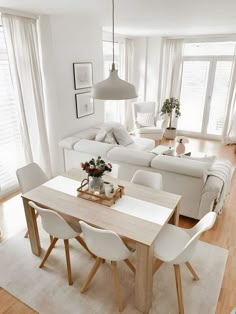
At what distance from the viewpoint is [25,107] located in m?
3.76

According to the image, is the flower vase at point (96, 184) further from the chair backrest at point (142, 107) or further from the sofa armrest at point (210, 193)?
the chair backrest at point (142, 107)

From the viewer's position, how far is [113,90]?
1.98m

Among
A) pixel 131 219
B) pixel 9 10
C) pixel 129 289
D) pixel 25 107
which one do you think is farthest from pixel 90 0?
pixel 129 289

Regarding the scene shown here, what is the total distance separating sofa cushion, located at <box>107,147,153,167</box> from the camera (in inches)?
127

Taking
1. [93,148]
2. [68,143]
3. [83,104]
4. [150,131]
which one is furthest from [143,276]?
[150,131]

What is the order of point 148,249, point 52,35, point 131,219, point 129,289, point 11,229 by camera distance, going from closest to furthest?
point 148,249 → point 131,219 → point 129,289 → point 11,229 → point 52,35

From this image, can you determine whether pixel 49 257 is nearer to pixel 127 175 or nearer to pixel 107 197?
pixel 107 197

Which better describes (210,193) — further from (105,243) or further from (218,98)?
(218,98)

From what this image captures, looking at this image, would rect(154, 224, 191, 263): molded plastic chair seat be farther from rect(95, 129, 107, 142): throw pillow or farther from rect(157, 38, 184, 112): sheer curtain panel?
rect(157, 38, 184, 112): sheer curtain panel

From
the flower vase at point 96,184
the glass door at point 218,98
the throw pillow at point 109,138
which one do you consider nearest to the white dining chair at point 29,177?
the flower vase at point 96,184

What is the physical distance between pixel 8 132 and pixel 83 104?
1.54m

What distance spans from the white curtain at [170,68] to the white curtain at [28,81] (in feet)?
12.8

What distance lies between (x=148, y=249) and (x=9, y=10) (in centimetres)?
341

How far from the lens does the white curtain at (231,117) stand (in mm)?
5848
